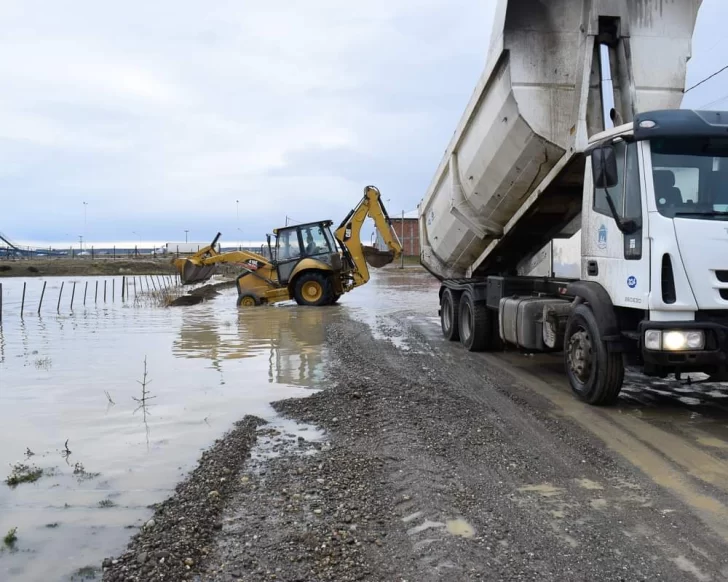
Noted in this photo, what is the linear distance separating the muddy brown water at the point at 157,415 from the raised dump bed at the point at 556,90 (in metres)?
2.44

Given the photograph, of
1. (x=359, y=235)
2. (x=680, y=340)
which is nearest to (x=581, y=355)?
(x=680, y=340)

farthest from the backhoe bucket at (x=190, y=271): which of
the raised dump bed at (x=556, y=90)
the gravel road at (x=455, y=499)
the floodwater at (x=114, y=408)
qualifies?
the gravel road at (x=455, y=499)

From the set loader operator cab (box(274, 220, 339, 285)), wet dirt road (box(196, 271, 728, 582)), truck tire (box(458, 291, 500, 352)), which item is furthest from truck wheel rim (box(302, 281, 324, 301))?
wet dirt road (box(196, 271, 728, 582))

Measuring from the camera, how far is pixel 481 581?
10.5 ft

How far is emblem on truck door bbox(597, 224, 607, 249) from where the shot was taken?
6.66m

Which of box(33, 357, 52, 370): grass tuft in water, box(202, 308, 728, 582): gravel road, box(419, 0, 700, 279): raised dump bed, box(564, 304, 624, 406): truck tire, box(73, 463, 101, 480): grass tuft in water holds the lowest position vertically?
box(73, 463, 101, 480): grass tuft in water

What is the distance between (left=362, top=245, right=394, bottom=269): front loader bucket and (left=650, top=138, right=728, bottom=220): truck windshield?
14030 mm

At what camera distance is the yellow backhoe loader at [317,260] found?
64.6 feet

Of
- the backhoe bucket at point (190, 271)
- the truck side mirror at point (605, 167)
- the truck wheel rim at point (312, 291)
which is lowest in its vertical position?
the truck wheel rim at point (312, 291)

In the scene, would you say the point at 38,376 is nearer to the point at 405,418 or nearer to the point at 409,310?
the point at 405,418

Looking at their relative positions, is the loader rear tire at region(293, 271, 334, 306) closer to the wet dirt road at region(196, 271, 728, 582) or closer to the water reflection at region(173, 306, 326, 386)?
the water reflection at region(173, 306, 326, 386)

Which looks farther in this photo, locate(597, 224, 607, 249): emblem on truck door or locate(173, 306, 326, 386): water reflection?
locate(173, 306, 326, 386): water reflection

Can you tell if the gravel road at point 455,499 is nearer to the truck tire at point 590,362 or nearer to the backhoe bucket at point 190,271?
the truck tire at point 590,362

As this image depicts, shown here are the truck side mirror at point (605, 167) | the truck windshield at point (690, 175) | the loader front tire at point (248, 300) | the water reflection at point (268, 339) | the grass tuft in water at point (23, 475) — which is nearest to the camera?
the grass tuft in water at point (23, 475)
